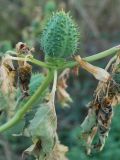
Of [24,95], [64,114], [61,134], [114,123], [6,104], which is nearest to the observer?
[24,95]

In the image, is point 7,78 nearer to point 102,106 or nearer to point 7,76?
point 7,76

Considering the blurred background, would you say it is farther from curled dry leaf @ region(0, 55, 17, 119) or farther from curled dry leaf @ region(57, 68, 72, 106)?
curled dry leaf @ region(0, 55, 17, 119)

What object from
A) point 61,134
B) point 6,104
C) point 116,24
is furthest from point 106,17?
point 6,104

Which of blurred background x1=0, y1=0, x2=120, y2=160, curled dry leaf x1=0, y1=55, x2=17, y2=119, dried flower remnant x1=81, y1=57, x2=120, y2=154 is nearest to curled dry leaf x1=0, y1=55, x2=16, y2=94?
curled dry leaf x1=0, y1=55, x2=17, y2=119

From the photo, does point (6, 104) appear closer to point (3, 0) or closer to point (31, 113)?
point (31, 113)

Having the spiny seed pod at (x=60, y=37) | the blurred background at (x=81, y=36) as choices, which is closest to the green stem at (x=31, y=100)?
the spiny seed pod at (x=60, y=37)

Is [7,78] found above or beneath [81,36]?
beneath

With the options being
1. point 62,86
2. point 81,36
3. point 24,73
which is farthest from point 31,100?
point 81,36
